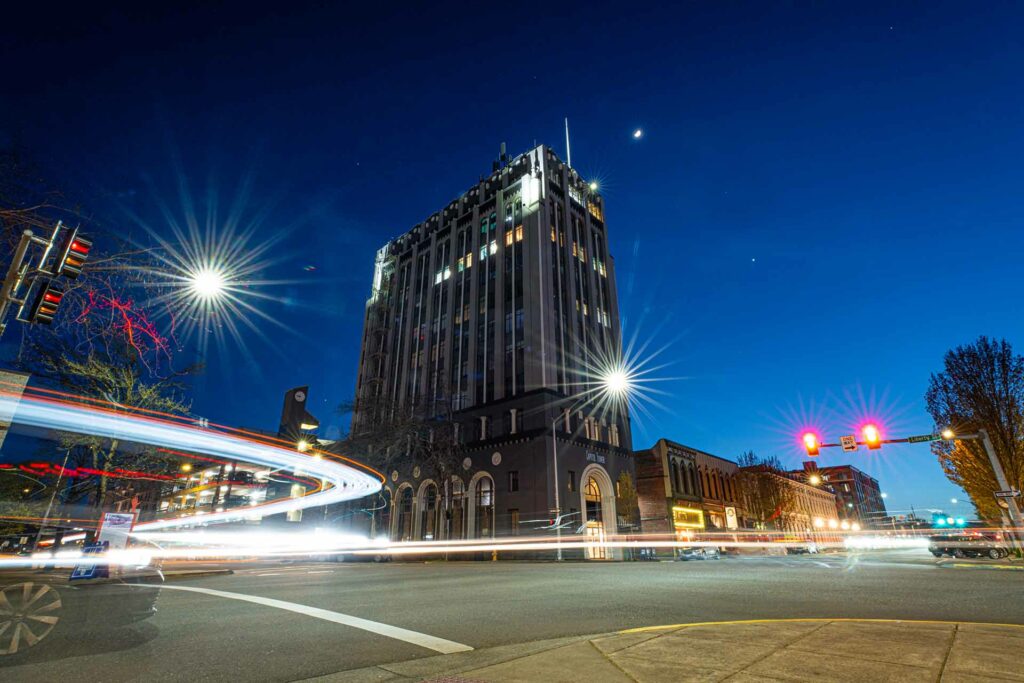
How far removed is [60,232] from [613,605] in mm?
12700

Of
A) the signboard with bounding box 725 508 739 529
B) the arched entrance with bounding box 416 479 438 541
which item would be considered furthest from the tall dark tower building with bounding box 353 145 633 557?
the signboard with bounding box 725 508 739 529

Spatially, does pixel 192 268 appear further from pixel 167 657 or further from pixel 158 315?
pixel 167 657

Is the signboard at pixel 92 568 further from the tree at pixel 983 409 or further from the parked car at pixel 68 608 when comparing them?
the tree at pixel 983 409

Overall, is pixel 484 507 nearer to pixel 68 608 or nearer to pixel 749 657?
pixel 68 608

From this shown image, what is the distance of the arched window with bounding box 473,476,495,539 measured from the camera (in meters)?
38.1

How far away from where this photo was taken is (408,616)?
25.6 ft

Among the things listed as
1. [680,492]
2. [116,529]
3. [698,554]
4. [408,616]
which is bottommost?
[698,554]

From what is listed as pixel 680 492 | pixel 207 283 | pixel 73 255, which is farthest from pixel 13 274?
pixel 680 492

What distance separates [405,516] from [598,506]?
63.4 ft

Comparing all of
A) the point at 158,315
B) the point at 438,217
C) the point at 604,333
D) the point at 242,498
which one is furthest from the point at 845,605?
the point at 242,498

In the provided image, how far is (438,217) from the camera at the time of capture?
5916cm

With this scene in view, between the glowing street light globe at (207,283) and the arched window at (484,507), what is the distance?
3086cm

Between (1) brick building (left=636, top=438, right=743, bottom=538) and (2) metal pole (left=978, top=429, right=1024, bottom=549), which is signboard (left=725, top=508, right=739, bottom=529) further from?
(2) metal pole (left=978, top=429, right=1024, bottom=549)

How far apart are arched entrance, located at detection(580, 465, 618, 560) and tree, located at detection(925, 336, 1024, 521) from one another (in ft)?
76.7
